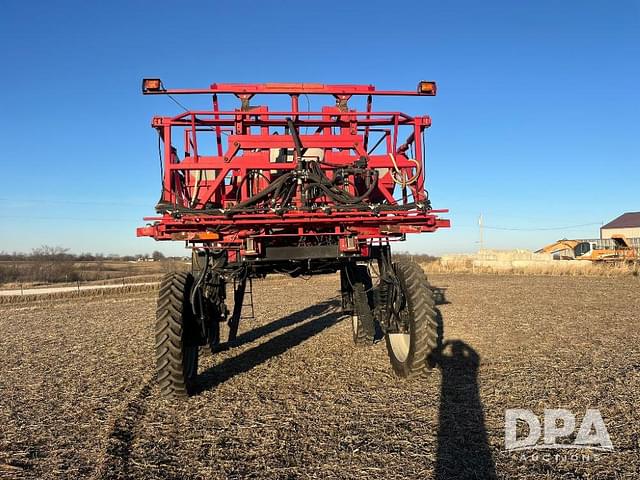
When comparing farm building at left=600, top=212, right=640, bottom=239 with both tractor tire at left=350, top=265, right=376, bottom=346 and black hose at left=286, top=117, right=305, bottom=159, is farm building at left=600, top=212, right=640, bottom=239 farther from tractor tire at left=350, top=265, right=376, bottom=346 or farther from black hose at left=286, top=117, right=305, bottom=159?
black hose at left=286, top=117, right=305, bottom=159

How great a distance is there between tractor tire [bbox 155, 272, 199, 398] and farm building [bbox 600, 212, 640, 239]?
252 feet

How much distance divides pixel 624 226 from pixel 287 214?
263 feet

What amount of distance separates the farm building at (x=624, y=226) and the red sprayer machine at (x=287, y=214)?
2944 inches

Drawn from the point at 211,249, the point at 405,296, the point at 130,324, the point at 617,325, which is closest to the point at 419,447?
the point at 405,296

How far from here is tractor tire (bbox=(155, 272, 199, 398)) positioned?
5570mm

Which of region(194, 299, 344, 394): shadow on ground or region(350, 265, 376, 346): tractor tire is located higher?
region(350, 265, 376, 346): tractor tire

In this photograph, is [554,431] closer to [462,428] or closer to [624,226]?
[462,428]

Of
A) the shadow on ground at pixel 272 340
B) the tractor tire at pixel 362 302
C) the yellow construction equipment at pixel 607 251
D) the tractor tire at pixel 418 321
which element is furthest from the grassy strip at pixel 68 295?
the yellow construction equipment at pixel 607 251

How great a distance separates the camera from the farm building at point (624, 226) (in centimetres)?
7112

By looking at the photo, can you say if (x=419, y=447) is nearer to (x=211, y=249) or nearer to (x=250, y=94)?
(x=211, y=249)

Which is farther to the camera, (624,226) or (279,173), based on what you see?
(624,226)

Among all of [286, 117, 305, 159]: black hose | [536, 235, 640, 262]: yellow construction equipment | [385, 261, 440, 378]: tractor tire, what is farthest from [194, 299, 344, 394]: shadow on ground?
[536, 235, 640, 262]: yellow construction equipment

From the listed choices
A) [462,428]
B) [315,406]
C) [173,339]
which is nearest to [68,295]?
[173,339]

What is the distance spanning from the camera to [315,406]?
543cm
